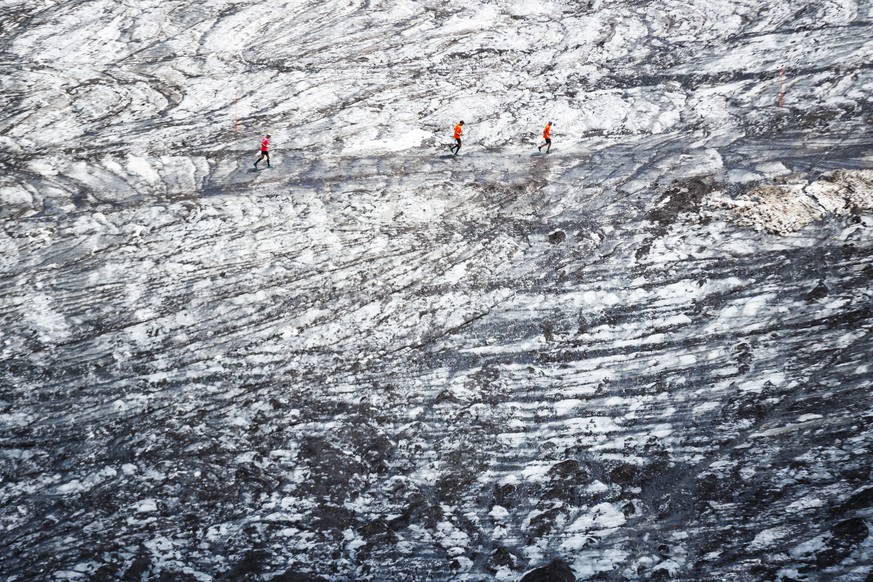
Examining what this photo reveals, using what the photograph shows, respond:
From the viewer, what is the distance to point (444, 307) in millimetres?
15938

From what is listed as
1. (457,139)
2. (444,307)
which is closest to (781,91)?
(457,139)

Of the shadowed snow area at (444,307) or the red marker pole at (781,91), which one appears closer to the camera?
the shadowed snow area at (444,307)

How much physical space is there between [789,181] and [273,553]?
14.4 m

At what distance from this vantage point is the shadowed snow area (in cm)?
1203

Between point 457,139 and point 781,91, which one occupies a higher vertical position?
point 457,139

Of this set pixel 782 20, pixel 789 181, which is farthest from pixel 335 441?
pixel 782 20

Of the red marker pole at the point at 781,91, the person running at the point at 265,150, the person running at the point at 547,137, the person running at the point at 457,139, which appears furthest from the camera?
the red marker pole at the point at 781,91

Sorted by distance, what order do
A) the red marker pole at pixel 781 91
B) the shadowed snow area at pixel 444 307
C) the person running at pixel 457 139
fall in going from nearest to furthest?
the shadowed snow area at pixel 444 307, the person running at pixel 457 139, the red marker pole at pixel 781 91

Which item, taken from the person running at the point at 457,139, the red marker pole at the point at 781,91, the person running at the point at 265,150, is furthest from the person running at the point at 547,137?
the person running at the point at 265,150

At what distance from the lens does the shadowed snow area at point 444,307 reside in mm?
12031

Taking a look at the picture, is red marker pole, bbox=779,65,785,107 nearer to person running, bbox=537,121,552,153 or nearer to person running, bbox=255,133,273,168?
person running, bbox=537,121,552,153

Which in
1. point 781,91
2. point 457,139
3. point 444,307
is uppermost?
point 457,139

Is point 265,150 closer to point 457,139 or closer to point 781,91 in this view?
point 457,139

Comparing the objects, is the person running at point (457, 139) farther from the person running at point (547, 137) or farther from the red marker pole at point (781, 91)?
the red marker pole at point (781, 91)
